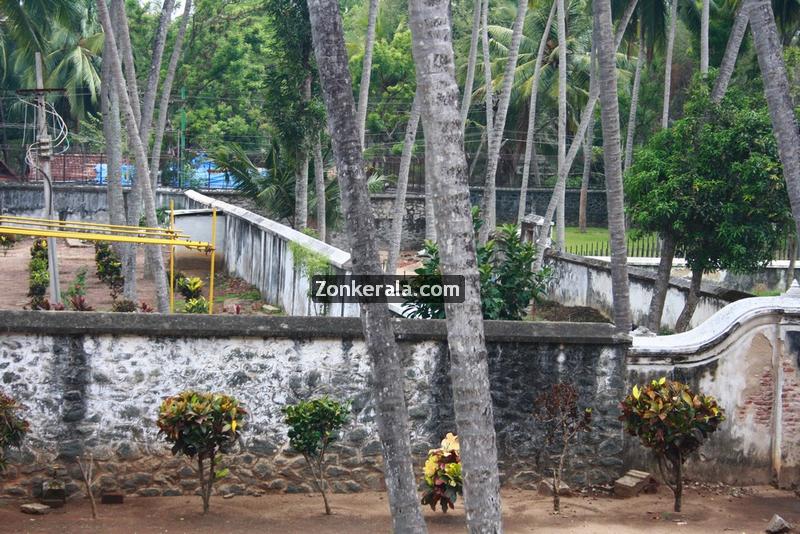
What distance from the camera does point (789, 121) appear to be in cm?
987

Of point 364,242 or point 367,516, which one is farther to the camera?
point 367,516

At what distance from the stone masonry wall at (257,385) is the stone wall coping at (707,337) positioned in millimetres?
341

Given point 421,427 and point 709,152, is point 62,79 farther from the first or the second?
point 421,427

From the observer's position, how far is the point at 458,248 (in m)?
5.56

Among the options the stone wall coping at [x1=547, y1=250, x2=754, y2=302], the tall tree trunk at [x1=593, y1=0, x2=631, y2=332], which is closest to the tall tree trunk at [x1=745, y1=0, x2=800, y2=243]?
the tall tree trunk at [x1=593, y1=0, x2=631, y2=332]

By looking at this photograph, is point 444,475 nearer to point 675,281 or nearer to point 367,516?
point 367,516

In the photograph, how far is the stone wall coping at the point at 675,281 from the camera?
15664mm

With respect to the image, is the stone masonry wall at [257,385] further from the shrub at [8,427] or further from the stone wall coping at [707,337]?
the shrub at [8,427]

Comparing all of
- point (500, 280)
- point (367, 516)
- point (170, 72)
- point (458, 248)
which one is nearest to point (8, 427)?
point (367, 516)

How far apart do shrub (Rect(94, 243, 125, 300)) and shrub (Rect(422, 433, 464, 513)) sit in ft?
41.7

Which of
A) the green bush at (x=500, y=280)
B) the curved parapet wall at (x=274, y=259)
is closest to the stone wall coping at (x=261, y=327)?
the green bush at (x=500, y=280)

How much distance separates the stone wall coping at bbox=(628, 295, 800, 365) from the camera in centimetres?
988

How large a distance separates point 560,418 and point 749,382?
213cm

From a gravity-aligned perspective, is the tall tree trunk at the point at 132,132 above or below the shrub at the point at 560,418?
above
